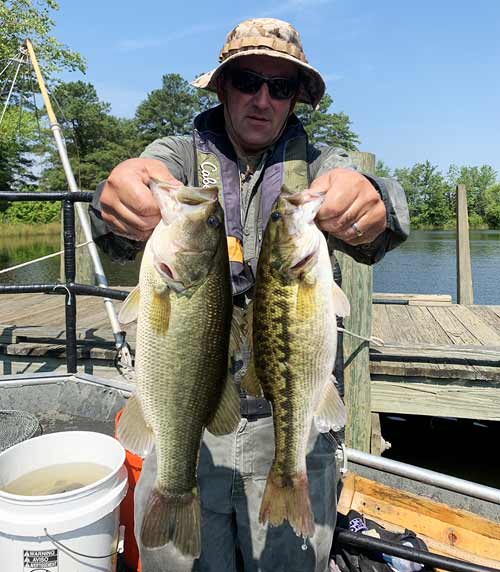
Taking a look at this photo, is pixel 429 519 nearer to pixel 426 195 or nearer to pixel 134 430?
pixel 134 430

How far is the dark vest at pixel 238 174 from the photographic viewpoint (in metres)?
2.46

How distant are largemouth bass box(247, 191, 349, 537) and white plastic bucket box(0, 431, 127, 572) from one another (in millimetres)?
825

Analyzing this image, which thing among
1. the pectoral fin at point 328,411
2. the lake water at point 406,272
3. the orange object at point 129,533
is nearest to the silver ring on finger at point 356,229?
the pectoral fin at point 328,411

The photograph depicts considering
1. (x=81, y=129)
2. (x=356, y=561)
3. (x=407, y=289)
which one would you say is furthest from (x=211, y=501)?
(x=81, y=129)

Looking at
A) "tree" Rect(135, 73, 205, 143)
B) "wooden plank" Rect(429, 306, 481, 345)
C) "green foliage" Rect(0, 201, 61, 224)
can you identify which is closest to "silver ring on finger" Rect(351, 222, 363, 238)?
"wooden plank" Rect(429, 306, 481, 345)

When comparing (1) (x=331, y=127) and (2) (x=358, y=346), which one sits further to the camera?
(1) (x=331, y=127)

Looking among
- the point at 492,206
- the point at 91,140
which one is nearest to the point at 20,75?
the point at 91,140

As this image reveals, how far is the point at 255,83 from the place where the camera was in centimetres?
253

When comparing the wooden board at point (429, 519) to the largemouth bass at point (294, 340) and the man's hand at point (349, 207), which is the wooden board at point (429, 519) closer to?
the largemouth bass at point (294, 340)

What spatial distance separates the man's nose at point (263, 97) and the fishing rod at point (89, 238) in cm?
176

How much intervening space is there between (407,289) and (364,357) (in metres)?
15.6

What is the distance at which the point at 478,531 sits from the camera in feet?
11.0

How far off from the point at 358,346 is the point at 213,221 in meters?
3.28

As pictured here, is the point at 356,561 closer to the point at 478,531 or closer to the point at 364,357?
the point at 478,531
